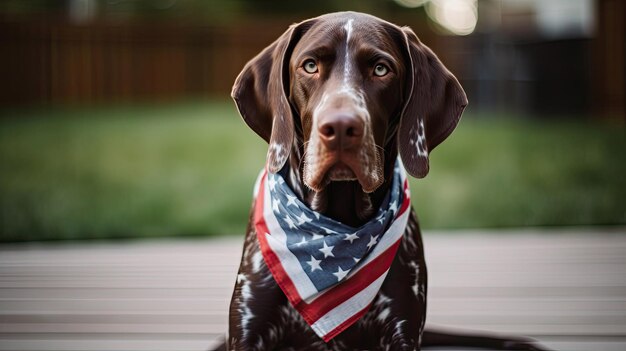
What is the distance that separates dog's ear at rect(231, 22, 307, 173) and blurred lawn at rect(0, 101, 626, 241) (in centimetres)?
308

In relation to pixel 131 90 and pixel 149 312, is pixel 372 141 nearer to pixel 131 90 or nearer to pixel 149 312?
pixel 149 312

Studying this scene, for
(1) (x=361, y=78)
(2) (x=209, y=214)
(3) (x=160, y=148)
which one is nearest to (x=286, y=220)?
(1) (x=361, y=78)

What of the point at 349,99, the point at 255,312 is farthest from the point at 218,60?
the point at 349,99

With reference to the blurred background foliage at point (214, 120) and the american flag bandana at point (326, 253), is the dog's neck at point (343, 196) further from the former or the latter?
the blurred background foliage at point (214, 120)

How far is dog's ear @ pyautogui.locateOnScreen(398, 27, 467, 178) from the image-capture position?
7.66 ft

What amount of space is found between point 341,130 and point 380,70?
1.10 feet

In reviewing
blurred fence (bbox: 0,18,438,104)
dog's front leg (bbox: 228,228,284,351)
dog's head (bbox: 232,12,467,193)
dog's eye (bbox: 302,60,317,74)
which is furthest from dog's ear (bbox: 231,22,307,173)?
blurred fence (bbox: 0,18,438,104)

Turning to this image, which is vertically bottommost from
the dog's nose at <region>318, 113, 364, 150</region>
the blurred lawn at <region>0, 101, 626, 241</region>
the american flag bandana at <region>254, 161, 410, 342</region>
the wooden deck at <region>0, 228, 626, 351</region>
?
the blurred lawn at <region>0, 101, 626, 241</region>

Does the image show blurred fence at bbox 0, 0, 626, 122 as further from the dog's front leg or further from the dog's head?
the dog's front leg

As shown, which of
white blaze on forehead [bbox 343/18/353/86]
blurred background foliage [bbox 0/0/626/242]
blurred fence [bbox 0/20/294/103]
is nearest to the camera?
white blaze on forehead [bbox 343/18/353/86]

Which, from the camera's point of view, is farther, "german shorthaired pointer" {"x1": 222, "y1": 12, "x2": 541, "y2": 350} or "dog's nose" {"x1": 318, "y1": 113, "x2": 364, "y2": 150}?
"german shorthaired pointer" {"x1": 222, "y1": 12, "x2": 541, "y2": 350}

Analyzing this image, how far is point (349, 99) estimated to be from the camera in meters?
2.07

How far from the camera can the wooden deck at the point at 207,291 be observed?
294cm

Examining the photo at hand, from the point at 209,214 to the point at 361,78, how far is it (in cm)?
399
